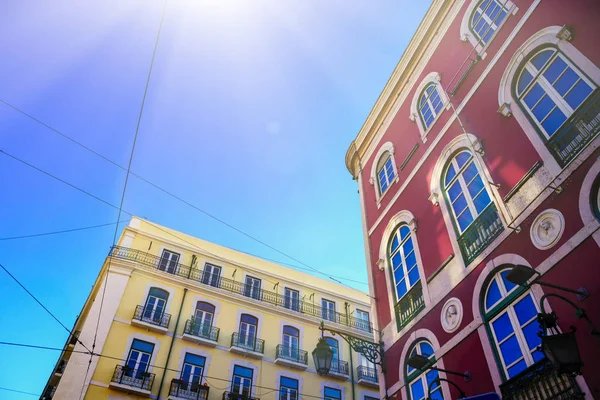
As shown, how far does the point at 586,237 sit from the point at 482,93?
4321 millimetres

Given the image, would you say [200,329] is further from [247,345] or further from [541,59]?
[541,59]

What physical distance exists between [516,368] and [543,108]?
4359mm

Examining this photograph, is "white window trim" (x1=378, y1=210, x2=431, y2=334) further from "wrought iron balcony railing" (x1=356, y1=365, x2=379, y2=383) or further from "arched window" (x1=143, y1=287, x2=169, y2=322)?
"wrought iron balcony railing" (x1=356, y1=365, x2=379, y2=383)

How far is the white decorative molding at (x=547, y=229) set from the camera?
21.6 ft

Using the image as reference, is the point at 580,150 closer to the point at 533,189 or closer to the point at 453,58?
the point at 533,189

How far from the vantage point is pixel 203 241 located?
26.8 meters

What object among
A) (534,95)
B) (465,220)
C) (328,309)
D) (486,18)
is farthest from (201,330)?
(534,95)

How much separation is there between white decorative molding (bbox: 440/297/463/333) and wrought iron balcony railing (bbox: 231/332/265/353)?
15.4 meters

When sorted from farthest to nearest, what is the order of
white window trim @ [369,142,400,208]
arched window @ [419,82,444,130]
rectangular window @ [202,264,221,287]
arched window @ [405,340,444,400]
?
rectangular window @ [202,264,221,287]
white window trim @ [369,142,400,208]
arched window @ [419,82,444,130]
arched window @ [405,340,444,400]

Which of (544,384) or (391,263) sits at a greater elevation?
(391,263)

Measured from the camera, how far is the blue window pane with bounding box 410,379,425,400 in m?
8.58

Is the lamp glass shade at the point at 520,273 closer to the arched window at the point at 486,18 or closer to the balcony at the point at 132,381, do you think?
the arched window at the point at 486,18

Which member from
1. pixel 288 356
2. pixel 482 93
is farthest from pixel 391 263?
pixel 288 356

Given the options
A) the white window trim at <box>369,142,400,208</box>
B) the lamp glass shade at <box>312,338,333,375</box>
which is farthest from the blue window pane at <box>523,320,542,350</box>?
the white window trim at <box>369,142,400,208</box>
